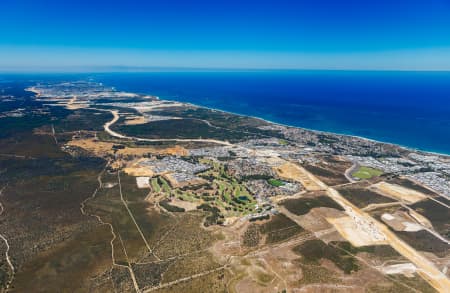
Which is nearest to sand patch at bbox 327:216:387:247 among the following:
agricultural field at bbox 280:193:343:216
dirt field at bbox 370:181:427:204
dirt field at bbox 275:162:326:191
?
agricultural field at bbox 280:193:343:216

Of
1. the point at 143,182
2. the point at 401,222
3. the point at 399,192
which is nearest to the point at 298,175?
the point at 399,192

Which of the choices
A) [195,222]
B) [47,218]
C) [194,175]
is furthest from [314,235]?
[47,218]

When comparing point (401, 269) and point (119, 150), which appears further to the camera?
point (119, 150)

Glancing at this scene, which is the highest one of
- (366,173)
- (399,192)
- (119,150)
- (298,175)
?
(399,192)

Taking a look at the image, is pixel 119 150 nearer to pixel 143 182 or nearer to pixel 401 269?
pixel 143 182

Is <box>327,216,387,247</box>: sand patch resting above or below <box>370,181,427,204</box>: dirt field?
below

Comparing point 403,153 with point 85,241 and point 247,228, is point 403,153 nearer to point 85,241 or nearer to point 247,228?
point 247,228

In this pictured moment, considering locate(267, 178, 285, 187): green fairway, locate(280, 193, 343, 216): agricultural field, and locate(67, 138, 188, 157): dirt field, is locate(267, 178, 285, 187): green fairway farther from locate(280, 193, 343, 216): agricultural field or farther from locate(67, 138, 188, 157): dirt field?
locate(67, 138, 188, 157): dirt field
